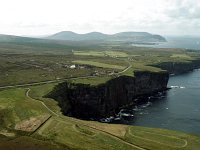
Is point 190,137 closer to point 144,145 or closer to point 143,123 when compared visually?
point 144,145

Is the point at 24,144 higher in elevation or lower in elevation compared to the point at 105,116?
higher

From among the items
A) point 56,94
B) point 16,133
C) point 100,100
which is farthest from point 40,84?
point 16,133

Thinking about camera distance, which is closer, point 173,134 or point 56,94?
point 173,134

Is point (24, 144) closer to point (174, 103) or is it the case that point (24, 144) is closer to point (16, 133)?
point (16, 133)

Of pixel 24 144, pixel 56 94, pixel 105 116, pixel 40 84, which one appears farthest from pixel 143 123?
pixel 24 144

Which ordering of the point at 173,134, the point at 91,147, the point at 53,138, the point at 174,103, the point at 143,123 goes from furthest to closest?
1. the point at 174,103
2. the point at 143,123
3. the point at 173,134
4. the point at 53,138
5. the point at 91,147

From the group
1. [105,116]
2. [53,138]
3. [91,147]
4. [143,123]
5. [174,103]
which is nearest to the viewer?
[91,147]
